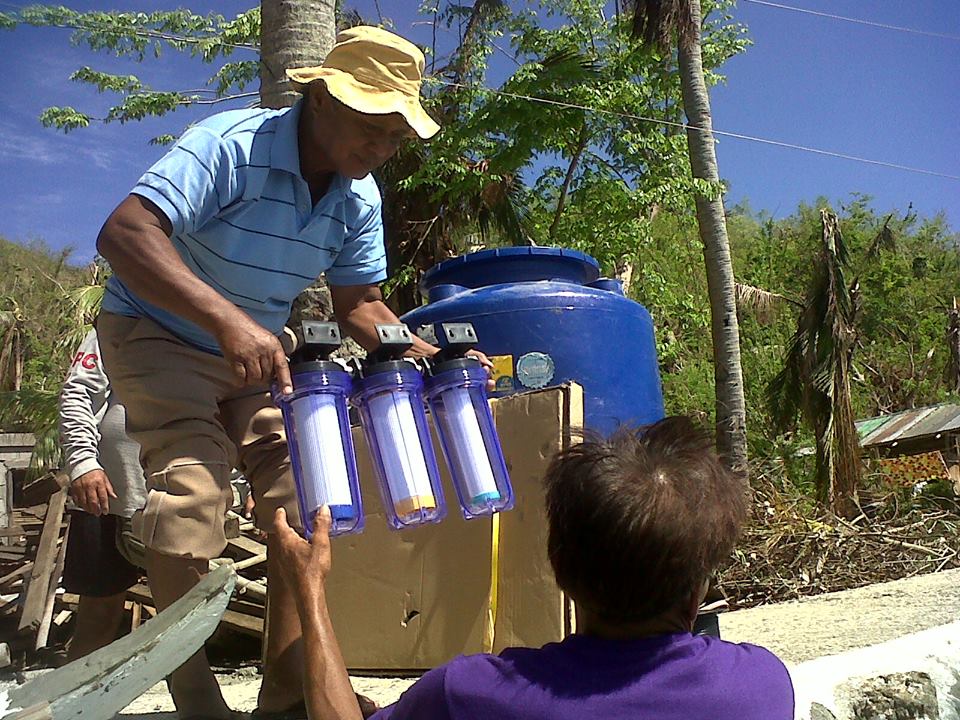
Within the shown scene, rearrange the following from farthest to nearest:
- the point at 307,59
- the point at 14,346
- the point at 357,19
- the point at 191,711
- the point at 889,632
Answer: the point at 14,346 → the point at 357,19 → the point at 307,59 → the point at 889,632 → the point at 191,711

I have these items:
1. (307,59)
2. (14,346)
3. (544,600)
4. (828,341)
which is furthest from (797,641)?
(14,346)

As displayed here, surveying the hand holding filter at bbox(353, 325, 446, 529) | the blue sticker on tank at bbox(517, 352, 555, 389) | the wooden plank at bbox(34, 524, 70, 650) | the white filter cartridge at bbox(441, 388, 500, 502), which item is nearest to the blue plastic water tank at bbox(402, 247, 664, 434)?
the blue sticker on tank at bbox(517, 352, 555, 389)

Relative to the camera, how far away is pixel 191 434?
6.48ft

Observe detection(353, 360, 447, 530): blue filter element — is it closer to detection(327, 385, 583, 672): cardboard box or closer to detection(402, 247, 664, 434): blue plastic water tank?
detection(327, 385, 583, 672): cardboard box

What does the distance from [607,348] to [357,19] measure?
11812 mm

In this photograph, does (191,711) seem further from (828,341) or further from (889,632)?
(828,341)

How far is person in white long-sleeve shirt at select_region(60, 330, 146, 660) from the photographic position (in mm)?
3123

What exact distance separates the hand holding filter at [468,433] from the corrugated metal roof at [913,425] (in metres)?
15.8

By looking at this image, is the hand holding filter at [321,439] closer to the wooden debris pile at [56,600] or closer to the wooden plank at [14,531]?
the wooden debris pile at [56,600]

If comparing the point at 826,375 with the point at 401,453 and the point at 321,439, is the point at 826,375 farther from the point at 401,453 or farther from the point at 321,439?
the point at 321,439

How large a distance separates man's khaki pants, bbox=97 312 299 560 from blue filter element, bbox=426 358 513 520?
0.38m

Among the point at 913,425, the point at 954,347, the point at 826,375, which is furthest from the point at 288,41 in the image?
the point at 954,347

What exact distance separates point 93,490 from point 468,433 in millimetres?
1601

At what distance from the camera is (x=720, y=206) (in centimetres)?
1052
